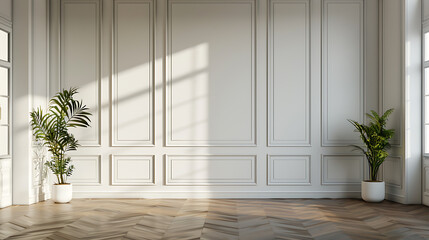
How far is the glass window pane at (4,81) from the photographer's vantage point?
6.54m

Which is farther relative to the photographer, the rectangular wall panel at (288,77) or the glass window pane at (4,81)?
the rectangular wall panel at (288,77)

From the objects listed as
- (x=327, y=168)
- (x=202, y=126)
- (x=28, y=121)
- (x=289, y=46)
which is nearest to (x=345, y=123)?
(x=327, y=168)

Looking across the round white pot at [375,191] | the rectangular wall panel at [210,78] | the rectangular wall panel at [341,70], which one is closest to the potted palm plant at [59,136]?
the rectangular wall panel at [210,78]

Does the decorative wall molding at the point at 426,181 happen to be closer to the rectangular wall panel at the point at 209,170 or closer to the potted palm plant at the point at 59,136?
the rectangular wall panel at the point at 209,170

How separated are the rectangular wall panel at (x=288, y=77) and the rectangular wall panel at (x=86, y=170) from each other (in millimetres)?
2950

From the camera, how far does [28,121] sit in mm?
6836

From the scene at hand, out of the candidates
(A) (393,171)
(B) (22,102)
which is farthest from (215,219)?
(B) (22,102)

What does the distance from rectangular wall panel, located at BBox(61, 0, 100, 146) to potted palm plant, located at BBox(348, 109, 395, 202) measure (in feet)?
14.2

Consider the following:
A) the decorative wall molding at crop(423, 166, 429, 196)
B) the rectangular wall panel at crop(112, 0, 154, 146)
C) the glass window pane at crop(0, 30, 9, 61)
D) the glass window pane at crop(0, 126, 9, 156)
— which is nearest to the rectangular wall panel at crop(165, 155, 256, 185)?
the rectangular wall panel at crop(112, 0, 154, 146)

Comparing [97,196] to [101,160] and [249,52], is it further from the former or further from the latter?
[249,52]

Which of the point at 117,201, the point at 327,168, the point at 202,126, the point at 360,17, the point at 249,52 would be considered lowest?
the point at 117,201

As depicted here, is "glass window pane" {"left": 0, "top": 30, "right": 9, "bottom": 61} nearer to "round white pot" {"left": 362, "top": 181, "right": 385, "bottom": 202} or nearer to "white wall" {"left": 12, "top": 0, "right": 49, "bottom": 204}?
"white wall" {"left": 12, "top": 0, "right": 49, "bottom": 204}

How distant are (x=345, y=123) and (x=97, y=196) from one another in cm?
431

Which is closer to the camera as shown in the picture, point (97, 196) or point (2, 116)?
point (2, 116)
